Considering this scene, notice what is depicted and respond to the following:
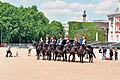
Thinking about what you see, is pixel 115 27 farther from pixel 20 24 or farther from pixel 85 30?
pixel 20 24

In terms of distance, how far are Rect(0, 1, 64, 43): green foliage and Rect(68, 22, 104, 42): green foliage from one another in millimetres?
28782

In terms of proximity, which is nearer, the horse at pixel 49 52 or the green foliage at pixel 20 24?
the horse at pixel 49 52

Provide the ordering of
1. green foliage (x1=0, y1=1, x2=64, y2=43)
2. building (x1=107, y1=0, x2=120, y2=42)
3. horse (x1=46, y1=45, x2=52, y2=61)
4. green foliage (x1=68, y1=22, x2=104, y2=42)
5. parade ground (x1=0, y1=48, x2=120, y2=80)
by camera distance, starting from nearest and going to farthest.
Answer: parade ground (x1=0, y1=48, x2=120, y2=80), horse (x1=46, y1=45, x2=52, y2=61), green foliage (x1=0, y1=1, x2=64, y2=43), building (x1=107, y1=0, x2=120, y2=42), green foliage (x1=68, y1=22, x2=104, y2=42)

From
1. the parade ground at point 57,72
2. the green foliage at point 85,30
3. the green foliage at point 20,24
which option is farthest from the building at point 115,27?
the parade ground at point 57,72

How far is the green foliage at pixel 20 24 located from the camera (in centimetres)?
10581

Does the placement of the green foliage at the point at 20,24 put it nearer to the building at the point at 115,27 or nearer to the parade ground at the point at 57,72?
the building at the point at 115,27

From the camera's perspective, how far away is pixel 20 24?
4230 inches

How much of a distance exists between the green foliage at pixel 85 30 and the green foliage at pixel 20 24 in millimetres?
28782

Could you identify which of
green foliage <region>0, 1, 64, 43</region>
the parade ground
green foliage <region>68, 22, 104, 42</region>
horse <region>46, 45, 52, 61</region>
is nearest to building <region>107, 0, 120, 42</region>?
green foliage <region>68, 22, 104, 42</region>

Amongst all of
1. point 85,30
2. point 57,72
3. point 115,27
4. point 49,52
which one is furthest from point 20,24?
point 57,72

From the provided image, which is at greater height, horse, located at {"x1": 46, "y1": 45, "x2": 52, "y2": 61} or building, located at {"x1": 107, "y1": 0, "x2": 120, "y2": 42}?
building, located at {"x1": 107, "y1": 0, "x2": 120, "y2": 42}

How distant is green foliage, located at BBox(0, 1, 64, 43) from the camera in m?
106

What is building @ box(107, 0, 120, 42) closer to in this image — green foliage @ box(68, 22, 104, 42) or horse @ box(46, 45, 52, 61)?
green foliage @ box(68, 22, 104, 42)

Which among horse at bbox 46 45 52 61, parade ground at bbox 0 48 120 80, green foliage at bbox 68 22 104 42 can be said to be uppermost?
green foliage at bbox 68 22 104 42
